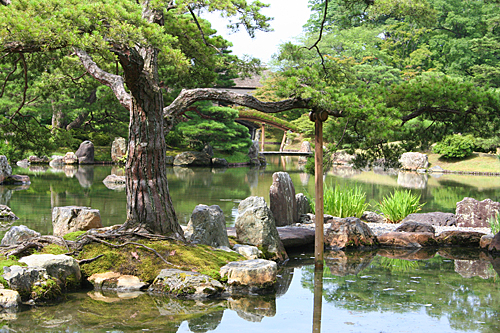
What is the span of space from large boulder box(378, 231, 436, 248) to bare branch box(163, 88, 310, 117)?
3.20 metres

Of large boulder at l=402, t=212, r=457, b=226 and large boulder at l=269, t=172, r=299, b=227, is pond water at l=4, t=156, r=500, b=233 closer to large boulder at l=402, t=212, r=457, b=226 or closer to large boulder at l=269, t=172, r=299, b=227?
large boulder at l=269, t=172, r=299, b=227

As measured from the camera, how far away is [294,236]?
787cm

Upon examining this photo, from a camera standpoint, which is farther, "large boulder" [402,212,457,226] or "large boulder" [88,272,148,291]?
"large boulder" [402,212,457,226]

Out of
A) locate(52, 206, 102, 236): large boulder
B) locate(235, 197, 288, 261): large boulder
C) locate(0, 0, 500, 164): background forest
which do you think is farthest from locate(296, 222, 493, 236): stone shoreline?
locate(52, 206, 102, 236): large boulder

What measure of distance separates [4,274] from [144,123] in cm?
229

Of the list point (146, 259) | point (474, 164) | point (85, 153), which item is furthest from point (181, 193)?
point (474, 164)

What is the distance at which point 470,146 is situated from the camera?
1006 inches

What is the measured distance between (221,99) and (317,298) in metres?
2.81

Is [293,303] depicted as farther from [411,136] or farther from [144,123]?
[411,136]

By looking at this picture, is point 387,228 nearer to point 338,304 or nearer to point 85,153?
point 338,304

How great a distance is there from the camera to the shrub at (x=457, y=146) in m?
25.4

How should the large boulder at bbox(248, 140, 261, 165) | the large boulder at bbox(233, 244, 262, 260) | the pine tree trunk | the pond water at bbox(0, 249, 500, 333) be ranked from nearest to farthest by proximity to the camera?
the pond water at bbox(0, 249, 500, 333) → the pine tree trunk → the large boulder at bbox(233, 244, 262, 260) → the large boulder at bbox(248, 140, 261, 165)

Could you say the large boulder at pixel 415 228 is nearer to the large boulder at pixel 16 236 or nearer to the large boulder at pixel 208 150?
the large boulder at pixel 16 236

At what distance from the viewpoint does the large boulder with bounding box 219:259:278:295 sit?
5.38 meters
